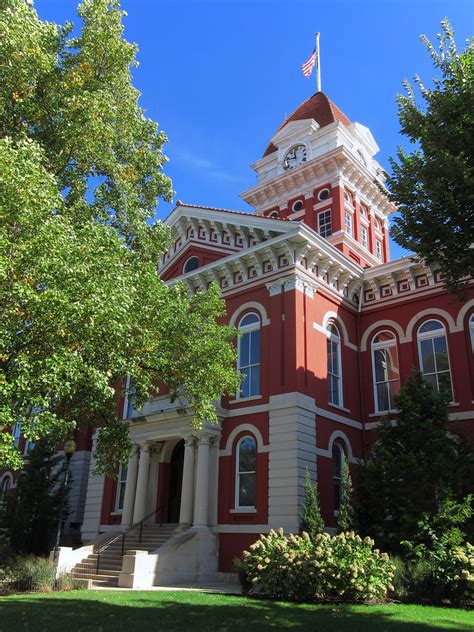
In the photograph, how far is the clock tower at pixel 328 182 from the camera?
29062 millimetres

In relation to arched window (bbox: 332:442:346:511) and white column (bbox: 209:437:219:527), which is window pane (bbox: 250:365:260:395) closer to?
white column (bbox: 209:437:219:527)

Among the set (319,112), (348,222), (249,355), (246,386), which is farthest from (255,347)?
(319,112)

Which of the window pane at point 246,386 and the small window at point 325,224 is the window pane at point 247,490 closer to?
the window pane at point 246,386

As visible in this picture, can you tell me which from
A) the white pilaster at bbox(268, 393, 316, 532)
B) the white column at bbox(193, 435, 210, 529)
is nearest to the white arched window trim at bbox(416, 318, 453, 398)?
the white pilaster at bbox(268, 393, 316, 532)

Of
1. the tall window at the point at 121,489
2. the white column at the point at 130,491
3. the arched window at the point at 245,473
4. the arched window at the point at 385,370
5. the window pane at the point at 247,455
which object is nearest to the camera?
the arched window at the point at 245,473

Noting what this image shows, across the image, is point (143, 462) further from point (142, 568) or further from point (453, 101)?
point (453, 101)

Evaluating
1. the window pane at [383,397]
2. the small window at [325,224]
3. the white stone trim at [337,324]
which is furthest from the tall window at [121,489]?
the small window at [325,224]

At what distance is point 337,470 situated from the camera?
736 inches

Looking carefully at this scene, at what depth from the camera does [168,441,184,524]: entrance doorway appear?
20.8 m

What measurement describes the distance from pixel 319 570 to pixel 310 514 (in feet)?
11.2

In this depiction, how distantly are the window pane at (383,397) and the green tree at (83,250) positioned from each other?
8.12 meters

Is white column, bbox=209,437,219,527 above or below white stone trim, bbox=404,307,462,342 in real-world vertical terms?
below

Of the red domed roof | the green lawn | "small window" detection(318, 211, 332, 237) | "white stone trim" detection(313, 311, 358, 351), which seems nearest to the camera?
the green lawn

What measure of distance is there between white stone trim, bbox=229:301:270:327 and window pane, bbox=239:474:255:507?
5.33m
